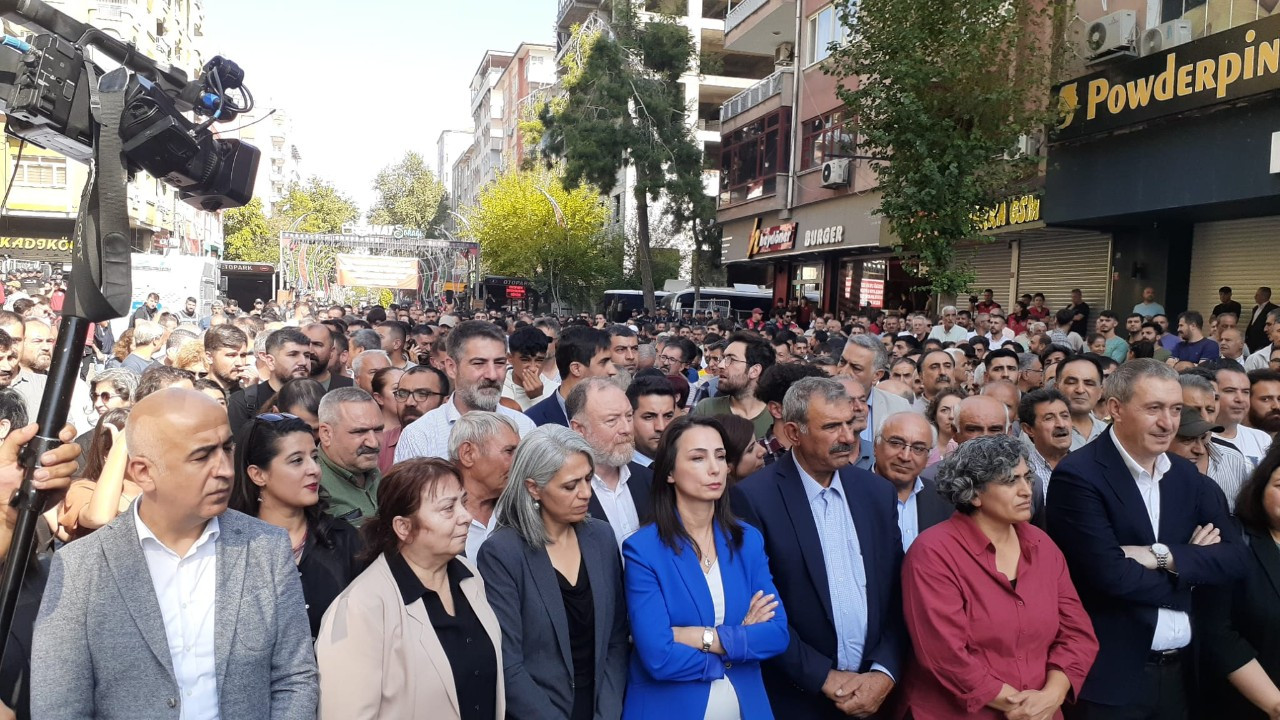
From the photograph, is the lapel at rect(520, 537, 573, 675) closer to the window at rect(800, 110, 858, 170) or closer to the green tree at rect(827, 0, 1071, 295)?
the green tree at rect(827, 0, 1071, 295)

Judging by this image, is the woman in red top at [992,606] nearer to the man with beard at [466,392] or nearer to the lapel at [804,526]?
the lapel at [804,526]

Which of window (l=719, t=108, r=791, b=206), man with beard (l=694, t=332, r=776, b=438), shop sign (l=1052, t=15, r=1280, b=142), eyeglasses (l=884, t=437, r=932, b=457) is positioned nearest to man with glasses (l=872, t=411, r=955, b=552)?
eyeglasses (l=884, t=437, r=932, b=457)

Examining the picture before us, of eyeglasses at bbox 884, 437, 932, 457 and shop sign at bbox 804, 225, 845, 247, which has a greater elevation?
shop sign at bbox 804, 225, 845, 247

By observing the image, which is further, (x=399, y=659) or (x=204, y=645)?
(x=399, y=659)

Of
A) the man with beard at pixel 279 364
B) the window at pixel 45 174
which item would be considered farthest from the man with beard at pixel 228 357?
the window at pixel 45 174

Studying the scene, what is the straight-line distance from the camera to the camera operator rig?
2.40 m

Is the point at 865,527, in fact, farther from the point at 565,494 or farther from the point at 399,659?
the point at 399,659

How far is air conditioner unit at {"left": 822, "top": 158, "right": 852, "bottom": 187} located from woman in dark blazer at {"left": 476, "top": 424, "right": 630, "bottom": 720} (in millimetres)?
21279

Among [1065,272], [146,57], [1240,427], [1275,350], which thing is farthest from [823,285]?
[146,57]

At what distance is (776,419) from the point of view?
18.9 ft

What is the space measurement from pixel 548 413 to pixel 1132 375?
3.07 meters

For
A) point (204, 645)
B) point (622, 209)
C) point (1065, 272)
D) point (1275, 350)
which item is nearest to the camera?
point (204, 645)

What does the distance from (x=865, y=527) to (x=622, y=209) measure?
153 feet

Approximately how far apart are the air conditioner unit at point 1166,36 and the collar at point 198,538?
14.5 m
